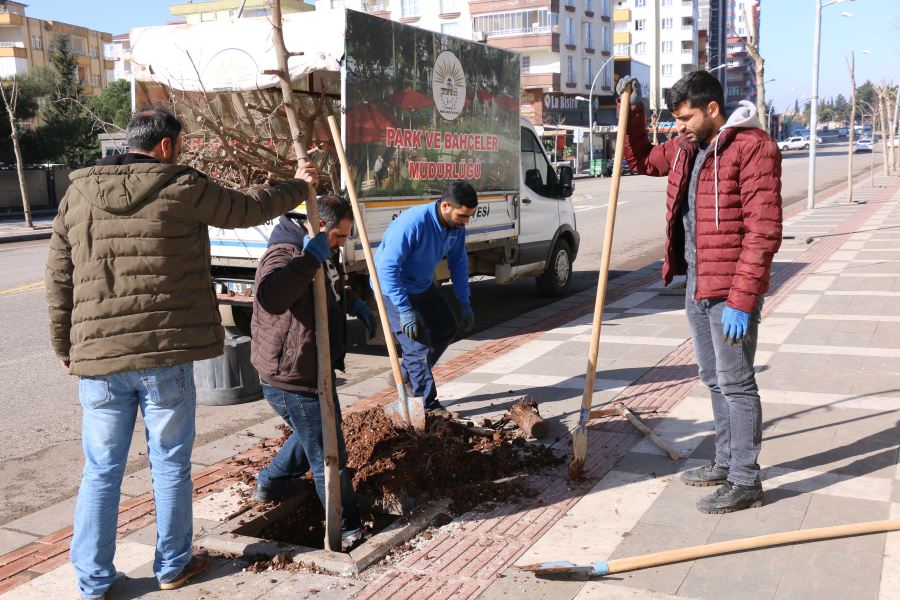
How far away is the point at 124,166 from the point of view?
3.37 m

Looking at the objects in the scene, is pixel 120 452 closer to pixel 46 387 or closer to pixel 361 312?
pixel 361 312

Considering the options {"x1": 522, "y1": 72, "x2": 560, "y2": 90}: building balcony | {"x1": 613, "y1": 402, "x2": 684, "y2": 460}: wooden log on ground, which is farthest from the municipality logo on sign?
{"x1": 522, "y1": 72, "x2": 560, "y2": 90}: building balcony

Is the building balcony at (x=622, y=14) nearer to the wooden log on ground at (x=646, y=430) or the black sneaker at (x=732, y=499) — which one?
the wooden log on ground at (x=646, y=430)

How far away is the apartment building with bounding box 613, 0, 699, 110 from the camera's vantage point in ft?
319

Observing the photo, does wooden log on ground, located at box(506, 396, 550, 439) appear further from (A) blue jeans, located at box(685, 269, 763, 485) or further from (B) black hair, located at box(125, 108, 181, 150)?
(B) black hair, located at box(125, 108, 181, 150)

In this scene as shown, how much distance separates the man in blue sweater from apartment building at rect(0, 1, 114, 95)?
60.2 meters

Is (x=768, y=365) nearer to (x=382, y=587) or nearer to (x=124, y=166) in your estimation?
(x=382, y=587)

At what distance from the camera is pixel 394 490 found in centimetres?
453

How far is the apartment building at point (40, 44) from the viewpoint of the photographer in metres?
63.4

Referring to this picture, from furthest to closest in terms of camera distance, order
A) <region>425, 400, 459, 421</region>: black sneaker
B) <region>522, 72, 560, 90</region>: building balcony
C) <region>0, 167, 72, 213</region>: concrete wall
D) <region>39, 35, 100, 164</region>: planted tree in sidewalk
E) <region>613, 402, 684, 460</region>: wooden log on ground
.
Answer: <region>522, 72, 560, 90</region>: building balcony
<region>39, 35, 100, 164</region>: planted tree in sidewalk
<region>0, 167, 72, 213</region>: concrete wall
<region>425, 400, 459, 421</region>: black sneaker
<region>613, 402, 684, 460</region>: wooden log on ground

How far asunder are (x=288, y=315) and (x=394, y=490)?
3.88 ft

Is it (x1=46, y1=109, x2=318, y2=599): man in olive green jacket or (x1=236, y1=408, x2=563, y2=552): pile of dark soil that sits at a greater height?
(x1=46, y1=109, x2=318, y2=599): man in olive green jacket

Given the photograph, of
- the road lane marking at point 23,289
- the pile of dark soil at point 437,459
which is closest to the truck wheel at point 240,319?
the pile of dark soil at point 437,459

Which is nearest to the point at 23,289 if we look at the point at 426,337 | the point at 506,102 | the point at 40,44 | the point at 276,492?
the point at 506,102
